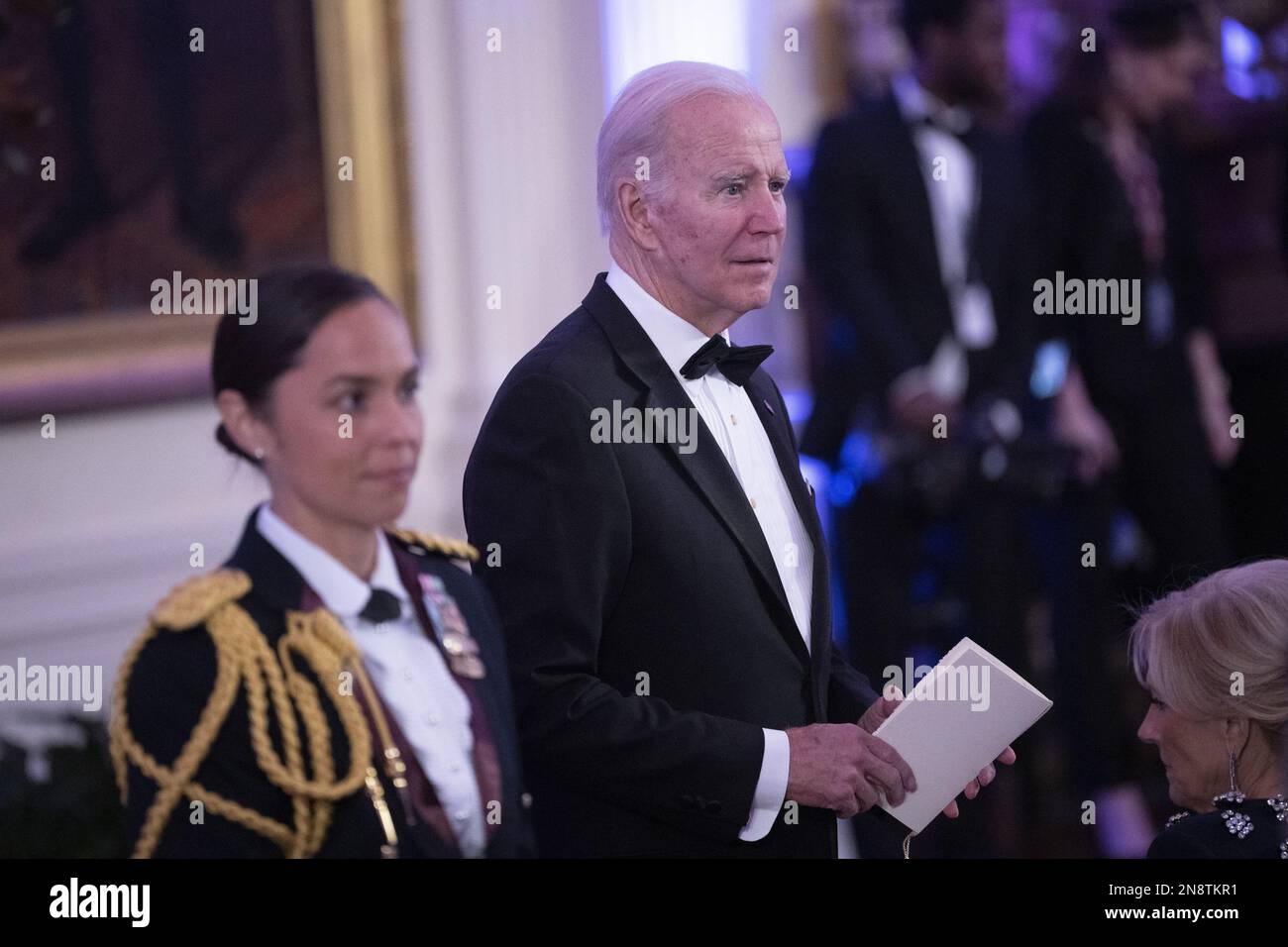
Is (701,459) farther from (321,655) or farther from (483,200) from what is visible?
(483,200)


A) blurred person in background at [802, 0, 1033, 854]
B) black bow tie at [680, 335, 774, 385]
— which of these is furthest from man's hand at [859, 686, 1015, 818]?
blurred person in background at [802, 0, 1033, 854]

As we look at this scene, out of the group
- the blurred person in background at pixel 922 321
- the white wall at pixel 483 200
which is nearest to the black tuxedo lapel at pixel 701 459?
the white wall at pixel 483 200

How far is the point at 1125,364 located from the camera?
15.3 ft

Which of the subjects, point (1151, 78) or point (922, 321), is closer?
point (922, 321)

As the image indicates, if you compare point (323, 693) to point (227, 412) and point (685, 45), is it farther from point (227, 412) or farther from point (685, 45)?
point (685, 45)

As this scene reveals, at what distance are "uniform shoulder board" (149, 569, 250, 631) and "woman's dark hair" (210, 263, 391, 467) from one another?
0.56 feet

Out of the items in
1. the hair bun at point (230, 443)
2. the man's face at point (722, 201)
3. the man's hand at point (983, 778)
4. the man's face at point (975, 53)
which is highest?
the man's face at point (975, 53)

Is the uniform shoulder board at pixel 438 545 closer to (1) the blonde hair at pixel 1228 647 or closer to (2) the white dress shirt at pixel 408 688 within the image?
(2) the white dress shirt at pixel 408 688

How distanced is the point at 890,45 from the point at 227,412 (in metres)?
3.58

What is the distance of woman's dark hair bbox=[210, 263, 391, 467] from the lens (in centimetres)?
229

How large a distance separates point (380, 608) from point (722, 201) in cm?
74

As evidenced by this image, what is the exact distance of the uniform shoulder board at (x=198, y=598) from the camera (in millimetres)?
2164

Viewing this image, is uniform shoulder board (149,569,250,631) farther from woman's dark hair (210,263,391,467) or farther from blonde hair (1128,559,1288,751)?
blonde hair (1128,559,1288,751)

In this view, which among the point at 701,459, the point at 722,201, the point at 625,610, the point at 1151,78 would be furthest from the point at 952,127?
the point at 625,610
